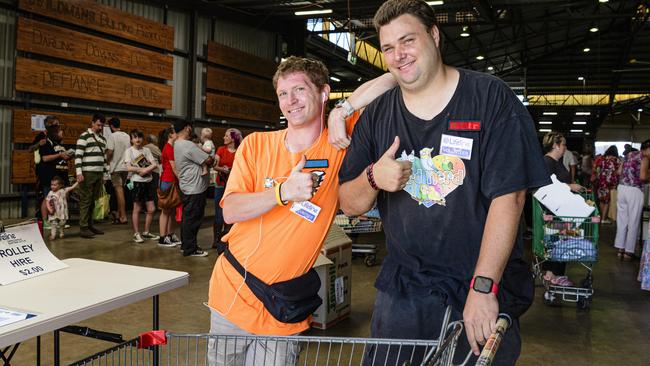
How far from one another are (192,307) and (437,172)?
3414 millimetres

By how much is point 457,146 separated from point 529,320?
3517mm

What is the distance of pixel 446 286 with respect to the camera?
152cm

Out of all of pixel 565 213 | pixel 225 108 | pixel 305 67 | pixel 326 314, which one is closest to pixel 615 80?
pixel 225 108

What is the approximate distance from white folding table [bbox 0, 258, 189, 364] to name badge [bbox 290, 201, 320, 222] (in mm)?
703

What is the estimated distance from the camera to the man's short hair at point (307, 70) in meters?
1.84

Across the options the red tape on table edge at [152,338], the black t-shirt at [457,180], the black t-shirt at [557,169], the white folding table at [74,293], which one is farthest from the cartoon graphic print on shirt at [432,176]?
the black t-shirt at [557,169]

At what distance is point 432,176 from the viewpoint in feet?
4.95

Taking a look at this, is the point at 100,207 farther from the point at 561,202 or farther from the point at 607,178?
the point at 607,178

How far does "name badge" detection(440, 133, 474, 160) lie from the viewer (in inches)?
57.6

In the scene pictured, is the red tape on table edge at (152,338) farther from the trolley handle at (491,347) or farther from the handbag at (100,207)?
the handbag at (100,207)

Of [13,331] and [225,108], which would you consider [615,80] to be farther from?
[13,331]

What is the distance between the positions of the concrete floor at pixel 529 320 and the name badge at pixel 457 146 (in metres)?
2.58

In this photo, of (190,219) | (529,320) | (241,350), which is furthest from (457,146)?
(190,219)

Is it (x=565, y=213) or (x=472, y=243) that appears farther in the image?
(x=565, y=213)
